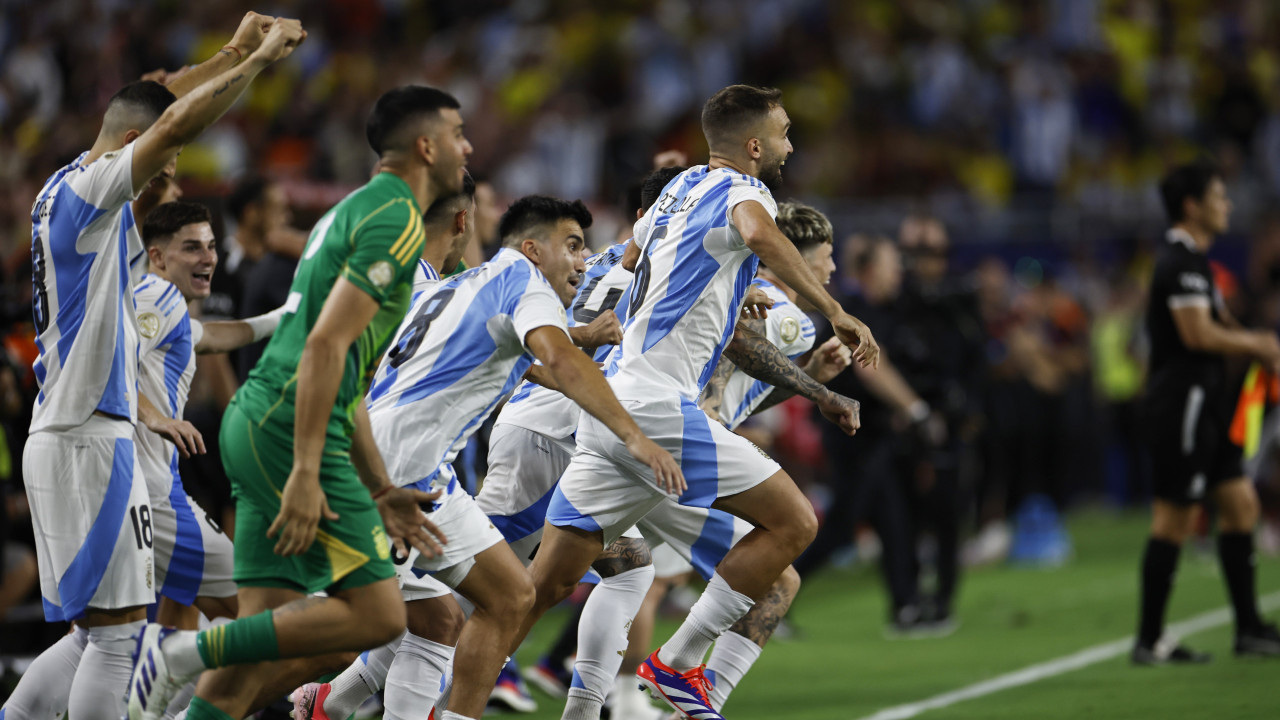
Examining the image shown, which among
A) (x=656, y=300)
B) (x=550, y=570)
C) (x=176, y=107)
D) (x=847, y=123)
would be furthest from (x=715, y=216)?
(x=847, y=123)

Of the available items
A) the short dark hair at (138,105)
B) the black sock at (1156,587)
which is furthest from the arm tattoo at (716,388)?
the black sock at (1156,587)

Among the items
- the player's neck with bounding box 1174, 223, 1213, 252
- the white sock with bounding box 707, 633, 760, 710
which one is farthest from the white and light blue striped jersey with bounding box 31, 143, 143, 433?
the player's neck with bounding box 1174, 223, 1213, 252

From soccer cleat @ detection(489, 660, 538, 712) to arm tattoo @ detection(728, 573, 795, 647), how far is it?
5.66 feet

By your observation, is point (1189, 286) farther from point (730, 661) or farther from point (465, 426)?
point (465, 426)

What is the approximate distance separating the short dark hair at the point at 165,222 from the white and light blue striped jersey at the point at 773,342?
2588 millimetres

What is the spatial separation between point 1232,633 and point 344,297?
24.6 feet

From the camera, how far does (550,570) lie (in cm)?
595

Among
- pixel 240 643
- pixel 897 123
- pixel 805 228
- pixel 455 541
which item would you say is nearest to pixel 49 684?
pixel 240 643

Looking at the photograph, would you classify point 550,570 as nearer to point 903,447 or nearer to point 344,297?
point 344,297

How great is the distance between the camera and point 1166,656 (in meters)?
8.62

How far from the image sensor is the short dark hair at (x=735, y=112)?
243 inches

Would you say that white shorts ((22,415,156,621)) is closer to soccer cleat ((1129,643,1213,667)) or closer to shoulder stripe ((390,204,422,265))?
shoulder stripe ((390,204,422,265))

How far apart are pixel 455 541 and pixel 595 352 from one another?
2021mm

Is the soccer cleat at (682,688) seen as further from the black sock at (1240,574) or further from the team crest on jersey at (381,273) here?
the black sock at (1240,574)
